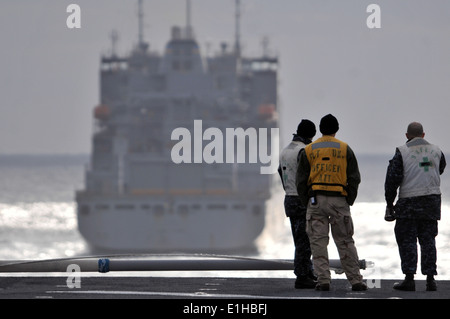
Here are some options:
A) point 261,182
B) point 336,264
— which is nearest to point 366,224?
point 261,182

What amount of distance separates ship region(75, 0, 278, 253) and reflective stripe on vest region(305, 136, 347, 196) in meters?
70.3

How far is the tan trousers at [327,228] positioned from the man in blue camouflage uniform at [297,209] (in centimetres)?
40

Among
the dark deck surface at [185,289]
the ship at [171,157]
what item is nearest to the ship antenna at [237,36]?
the ship at [171,157]

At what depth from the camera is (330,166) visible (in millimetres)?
9828

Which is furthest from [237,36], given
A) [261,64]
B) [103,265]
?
[103,265]

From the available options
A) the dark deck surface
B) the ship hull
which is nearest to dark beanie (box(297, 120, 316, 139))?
the dark deck surface

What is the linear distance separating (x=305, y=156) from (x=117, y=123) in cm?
7772

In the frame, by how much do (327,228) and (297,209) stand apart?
50cm

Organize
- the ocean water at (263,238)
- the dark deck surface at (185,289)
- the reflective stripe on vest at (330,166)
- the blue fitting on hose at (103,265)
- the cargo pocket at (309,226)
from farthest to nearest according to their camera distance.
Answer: the ocean water at (263,238)
the blue fitting on hose at (103,265)
the cargo pocket at (309,226)
the reflective stripe on vest at (330,166)
the dark deck surface at (185,289)

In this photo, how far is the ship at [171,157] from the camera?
81.0 metres

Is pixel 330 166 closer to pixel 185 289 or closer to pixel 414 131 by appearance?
pixel 414 131

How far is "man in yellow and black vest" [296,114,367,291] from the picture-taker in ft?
32.2

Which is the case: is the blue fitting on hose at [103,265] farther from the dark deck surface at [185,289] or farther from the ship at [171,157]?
the ship at [171,157]

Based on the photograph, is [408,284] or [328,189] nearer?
[328,189]
